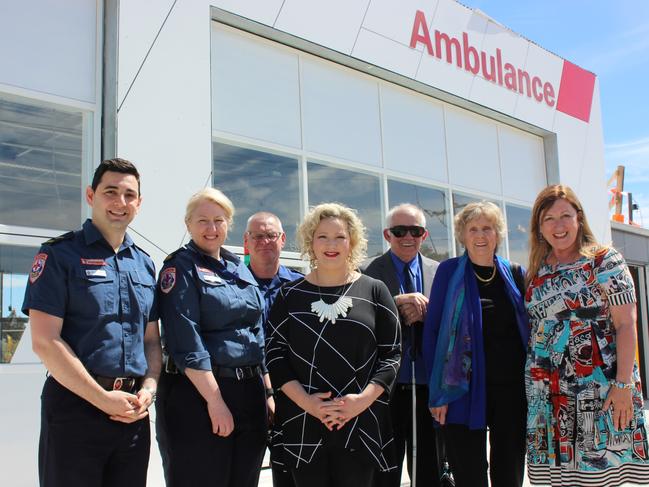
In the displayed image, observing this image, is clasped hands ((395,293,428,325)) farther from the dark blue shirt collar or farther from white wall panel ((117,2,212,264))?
white wall panel ((117,2,212,264))

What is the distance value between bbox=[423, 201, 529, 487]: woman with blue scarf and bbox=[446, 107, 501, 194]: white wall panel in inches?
221

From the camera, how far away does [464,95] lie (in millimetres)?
8625

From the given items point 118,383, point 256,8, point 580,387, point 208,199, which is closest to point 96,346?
point 118,383

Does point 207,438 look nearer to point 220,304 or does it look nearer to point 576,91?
point 220,304

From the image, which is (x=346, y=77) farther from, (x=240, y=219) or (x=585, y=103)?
(x=585, y=103)

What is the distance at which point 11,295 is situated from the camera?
440 cm

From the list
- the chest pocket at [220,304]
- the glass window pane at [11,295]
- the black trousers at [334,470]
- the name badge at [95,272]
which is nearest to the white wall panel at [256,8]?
the glass window pane at [11,295]

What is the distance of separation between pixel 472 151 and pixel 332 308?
6.91 metres

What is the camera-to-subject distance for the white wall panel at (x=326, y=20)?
Answer: 6.40 m

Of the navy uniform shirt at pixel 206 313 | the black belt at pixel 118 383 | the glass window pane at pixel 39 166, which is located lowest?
the black belt at pixel 118 383

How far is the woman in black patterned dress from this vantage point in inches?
104

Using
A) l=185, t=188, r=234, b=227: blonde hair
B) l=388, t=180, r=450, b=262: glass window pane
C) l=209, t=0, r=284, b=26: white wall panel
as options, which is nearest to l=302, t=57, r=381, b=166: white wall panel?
l=388, t=180, r=450, b=262: glass window pane

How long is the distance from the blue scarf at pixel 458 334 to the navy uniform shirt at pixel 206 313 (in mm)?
971

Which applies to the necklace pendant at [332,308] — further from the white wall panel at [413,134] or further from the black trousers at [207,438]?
the white wall panel at [413,134]
